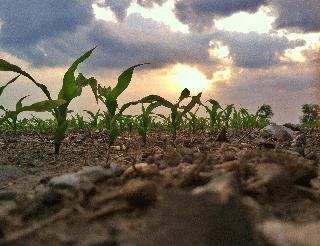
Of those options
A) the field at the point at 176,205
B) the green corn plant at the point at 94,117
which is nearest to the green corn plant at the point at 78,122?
the green corn plant at the point at 94,117

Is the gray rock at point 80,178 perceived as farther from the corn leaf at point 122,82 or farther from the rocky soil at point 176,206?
the corn leaf at point 122,82

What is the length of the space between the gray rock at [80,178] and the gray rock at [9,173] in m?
0.82

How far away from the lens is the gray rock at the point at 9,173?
2.70 m

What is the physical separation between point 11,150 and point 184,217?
2574 millimetres

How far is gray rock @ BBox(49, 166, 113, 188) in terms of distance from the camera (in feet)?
6.31

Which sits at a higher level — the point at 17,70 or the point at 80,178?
the point at 17,70

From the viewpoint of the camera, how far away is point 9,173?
278 cm

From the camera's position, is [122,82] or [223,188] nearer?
[223,188]

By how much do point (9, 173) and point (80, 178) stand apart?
3.17ft

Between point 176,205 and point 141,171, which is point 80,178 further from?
point 176,205

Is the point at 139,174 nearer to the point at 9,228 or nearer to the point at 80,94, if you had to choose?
the point at 9,228

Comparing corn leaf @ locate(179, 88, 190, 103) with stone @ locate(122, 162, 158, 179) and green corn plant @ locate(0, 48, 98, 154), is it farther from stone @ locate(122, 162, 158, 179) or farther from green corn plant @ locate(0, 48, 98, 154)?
stone @ locate(122, 162, 158, 179)

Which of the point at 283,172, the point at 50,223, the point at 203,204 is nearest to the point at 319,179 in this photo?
the point at 283,172

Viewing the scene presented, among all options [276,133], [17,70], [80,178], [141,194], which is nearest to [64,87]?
[17,70]
